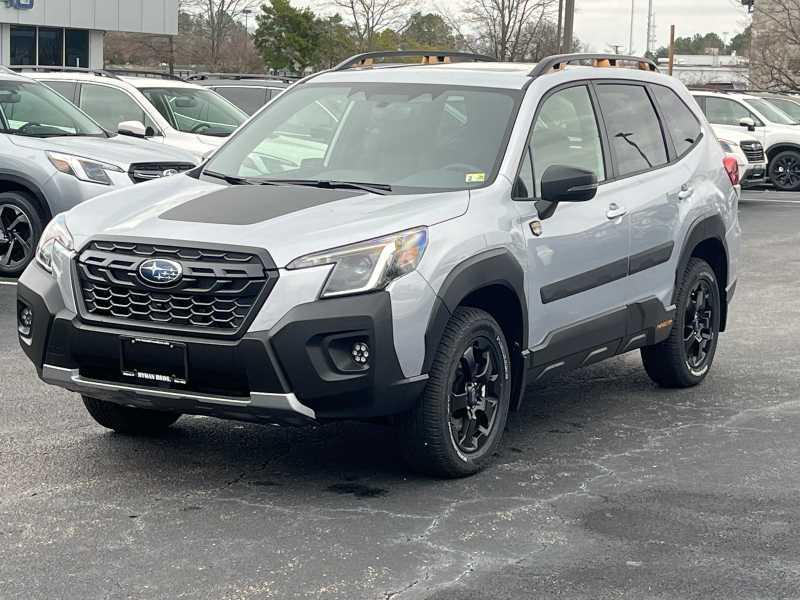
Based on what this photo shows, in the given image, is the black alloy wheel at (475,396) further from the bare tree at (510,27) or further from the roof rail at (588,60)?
the bare tree at (510,27)

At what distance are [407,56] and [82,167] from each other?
174 inches

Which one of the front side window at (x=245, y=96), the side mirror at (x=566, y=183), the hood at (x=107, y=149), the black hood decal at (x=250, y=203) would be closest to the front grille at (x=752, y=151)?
the front side window at (x=245, y=96)

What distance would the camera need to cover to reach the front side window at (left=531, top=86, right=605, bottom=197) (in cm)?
644

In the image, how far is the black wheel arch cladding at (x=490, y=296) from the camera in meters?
5.43

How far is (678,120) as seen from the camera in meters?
7.82

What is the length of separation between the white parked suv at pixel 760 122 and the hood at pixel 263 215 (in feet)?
60.6

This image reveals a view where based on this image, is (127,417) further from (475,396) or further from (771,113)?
(771,113)

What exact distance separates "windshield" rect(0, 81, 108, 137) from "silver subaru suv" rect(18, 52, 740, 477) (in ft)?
17.0

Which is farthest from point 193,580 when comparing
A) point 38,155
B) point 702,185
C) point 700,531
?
point 38,155

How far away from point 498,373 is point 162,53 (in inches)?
2459

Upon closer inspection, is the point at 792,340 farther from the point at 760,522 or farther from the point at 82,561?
the point at 82,561

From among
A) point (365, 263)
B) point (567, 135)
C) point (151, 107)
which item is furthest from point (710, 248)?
point (151, 107)

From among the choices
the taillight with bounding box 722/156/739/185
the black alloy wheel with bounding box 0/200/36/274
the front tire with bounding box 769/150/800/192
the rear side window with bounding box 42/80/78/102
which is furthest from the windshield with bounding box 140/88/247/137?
the front tire with bounding box 769/150/800/192

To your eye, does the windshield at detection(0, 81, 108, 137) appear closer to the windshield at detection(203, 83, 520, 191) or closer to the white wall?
the windshield at detection(203, 83, 520, 191)
